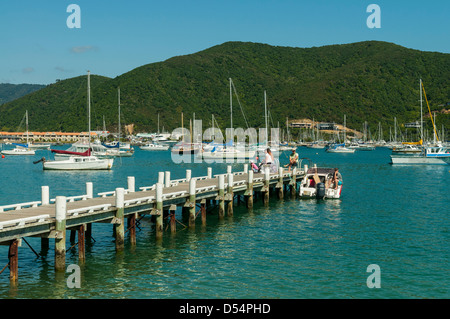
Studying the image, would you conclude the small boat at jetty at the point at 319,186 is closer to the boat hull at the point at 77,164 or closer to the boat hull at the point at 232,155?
the boat hull at the point at 77,164

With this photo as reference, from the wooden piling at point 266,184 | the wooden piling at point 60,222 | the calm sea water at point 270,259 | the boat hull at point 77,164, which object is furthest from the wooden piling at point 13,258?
the boat hull at point 77,164

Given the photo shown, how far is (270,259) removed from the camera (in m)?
22.1

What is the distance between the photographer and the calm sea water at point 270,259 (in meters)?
18.2

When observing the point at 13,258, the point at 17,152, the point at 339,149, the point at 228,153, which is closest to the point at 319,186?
the point at 13,258

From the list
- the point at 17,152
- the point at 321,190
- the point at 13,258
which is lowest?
the point at 13,258

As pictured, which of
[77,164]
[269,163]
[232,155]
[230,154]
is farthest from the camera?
[230,154]

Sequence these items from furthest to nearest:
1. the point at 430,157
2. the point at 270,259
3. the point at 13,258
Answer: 1. the point at 430,157
2. the point at 270,259
3. the point at 13,258

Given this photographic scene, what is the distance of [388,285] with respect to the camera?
62.0 feet

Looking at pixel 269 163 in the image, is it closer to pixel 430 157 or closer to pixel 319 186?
pixel 319 186

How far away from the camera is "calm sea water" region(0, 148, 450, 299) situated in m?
18.2

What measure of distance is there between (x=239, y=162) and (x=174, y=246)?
Result: 6989 cm

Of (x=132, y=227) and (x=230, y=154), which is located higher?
(x=230, y=154)
